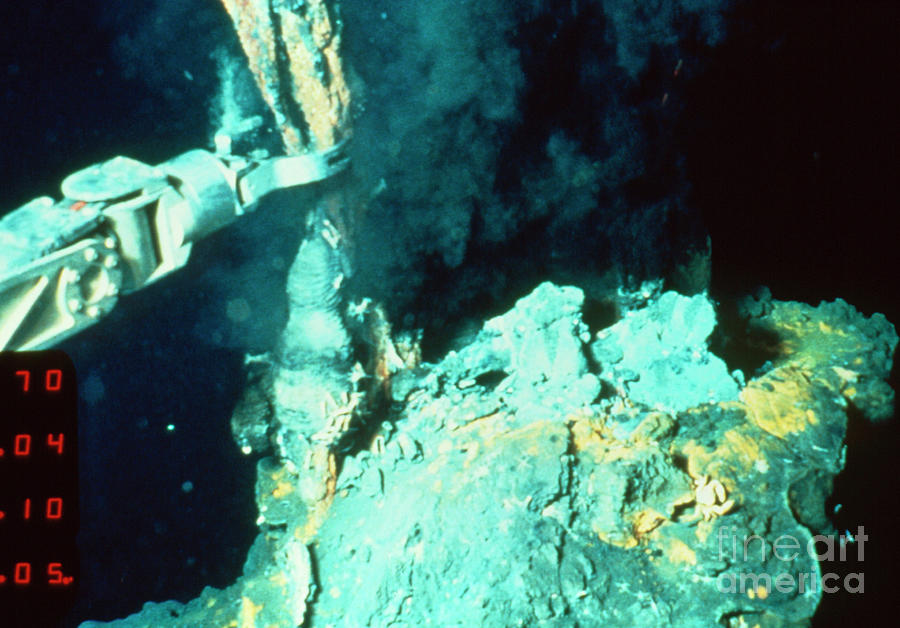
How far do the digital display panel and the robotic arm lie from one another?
0.11 meters

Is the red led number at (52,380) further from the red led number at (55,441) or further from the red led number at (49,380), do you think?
the red led number at (55,441)

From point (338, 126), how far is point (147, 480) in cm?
206

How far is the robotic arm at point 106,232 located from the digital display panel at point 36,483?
0.11m

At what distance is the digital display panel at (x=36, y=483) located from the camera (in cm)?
145

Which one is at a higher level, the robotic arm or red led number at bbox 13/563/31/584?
the robotic arm

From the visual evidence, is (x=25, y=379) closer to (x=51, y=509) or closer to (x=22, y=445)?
(x=22, y=445)

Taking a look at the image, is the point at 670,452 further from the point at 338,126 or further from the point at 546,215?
the point at 338,126

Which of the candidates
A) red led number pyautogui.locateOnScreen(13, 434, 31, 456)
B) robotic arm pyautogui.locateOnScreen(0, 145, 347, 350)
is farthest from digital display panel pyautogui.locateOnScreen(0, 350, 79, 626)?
robotic arm pyautogui.locateOnScreen(0, 145, 347, 350)

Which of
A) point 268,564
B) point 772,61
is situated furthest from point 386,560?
point 772,61

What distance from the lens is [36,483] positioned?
148 cm

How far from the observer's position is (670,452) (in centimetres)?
217

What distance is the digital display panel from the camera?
1.45 meters

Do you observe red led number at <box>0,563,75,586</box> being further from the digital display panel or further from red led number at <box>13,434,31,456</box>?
red led number at <box>13,434,31,456</box>

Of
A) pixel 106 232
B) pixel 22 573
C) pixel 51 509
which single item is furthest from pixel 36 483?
pixel 106 232
